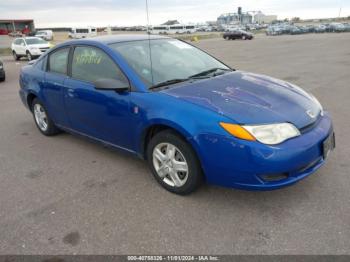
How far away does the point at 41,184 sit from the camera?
383 cm

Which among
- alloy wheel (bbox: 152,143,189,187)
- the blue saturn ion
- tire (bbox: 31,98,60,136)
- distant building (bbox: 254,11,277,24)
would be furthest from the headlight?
distant building (bbox: 254,11,277,24)

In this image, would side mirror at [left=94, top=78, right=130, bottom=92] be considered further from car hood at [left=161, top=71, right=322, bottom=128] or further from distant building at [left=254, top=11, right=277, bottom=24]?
distant building at [left=254, top=11, right=277, bottom=24]

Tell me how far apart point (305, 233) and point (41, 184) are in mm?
2808

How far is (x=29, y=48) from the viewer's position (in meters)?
21.8

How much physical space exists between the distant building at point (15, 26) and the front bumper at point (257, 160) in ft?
304

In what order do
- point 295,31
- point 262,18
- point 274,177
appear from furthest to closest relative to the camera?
1. point 262,18
2. point 295,31
3. point 274,177

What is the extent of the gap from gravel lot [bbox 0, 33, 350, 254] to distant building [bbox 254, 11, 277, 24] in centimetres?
13764

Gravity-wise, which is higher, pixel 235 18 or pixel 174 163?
pixel 235 18

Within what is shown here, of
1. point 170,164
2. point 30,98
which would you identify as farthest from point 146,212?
point 30,98

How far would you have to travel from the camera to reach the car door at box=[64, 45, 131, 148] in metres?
3.73

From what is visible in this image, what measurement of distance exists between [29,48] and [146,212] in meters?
21.6

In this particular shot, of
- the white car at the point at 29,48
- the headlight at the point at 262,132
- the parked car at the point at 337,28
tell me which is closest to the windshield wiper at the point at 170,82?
the headlight at the point at 262,132

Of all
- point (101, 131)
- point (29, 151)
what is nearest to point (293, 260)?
point (101, 131)

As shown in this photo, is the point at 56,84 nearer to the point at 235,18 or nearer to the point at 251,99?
the point at 251,99
